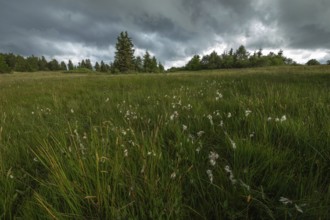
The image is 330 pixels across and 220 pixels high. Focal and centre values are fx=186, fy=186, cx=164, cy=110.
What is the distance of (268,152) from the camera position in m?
1.52

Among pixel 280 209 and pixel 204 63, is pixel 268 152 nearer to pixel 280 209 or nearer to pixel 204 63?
pixel 280 209

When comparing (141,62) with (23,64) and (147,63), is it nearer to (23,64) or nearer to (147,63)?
(147,63)

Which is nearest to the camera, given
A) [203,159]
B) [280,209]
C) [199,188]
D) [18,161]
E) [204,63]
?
[280,209]

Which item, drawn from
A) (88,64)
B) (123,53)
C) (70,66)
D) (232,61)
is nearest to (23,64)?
(88,64)

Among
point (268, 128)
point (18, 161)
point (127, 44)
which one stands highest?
point (127, 44)

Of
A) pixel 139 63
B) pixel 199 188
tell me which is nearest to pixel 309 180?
pixel 199 188

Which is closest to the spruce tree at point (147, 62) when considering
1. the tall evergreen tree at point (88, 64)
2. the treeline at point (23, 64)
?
the treeline at point (23, 64)

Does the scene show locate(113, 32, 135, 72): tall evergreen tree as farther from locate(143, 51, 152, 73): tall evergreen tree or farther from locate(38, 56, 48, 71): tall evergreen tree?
locate(38, 56, 48, 71): tall evergreen tree

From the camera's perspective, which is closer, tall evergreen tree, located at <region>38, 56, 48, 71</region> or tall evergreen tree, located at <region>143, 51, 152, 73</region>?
tall evergreen tree, located at <region>143, 51, 152, 73</region>

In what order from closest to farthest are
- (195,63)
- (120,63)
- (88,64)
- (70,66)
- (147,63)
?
(120,63), (147,63), (195,63), (88,64), (70,66)

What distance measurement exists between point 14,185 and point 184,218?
54.0 inches

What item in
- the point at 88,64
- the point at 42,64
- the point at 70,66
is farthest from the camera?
the point at 70,66

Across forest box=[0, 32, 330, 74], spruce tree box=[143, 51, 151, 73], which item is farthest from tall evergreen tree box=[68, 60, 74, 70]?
spruce tree box=[143, 51, 151, 73]

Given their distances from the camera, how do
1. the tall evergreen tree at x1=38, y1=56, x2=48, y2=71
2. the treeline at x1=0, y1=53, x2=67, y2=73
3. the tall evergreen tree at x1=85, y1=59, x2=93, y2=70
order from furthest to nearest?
the tall evergreen tree at x1=85, y1=59, x2=93, y2=70 < the tall evergreen tree at x1=38, y1=56, x2=48, y2=71 < the treeline at x1=0, y1=53, x2=67, y2=73
